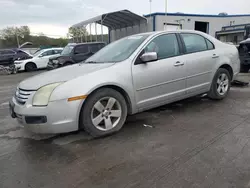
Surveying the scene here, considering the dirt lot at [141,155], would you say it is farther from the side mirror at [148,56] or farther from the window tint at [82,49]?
the window tint at [82,49]

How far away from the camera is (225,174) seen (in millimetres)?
2258

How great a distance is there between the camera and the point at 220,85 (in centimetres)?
474

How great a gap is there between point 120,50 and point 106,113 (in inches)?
50.4

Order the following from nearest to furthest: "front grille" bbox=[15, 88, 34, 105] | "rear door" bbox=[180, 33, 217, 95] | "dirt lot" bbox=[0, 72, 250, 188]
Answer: "dirt lot" bbox=[0, 72, 250, 188] < "front grille" bbox=[15, 88, 34, 105] < "rear door" bbox=[180, 33, 217, 95]

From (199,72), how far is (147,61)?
4.44 ft

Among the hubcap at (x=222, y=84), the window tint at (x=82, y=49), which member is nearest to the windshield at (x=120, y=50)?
the hubcap at (x=222, y=84)

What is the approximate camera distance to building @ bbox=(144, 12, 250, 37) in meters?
20.1

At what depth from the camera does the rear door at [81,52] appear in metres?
→ 11.7

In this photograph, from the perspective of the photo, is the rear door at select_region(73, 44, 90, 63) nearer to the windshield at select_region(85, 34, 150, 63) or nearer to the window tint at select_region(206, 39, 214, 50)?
the windshield at select_region(85, 34, 150, 63)

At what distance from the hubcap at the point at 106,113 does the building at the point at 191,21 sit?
17945mm

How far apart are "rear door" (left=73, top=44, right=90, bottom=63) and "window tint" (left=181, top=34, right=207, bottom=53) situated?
8.30m

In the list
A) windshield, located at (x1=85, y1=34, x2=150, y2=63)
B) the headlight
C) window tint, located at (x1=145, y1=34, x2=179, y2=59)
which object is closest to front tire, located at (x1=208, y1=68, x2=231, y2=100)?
window tint, located at (x1=145, y1=34, x2=179, y2=59)

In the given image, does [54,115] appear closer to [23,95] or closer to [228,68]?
[23,95]

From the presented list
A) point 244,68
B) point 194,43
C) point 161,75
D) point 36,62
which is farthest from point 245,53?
point 36,62
